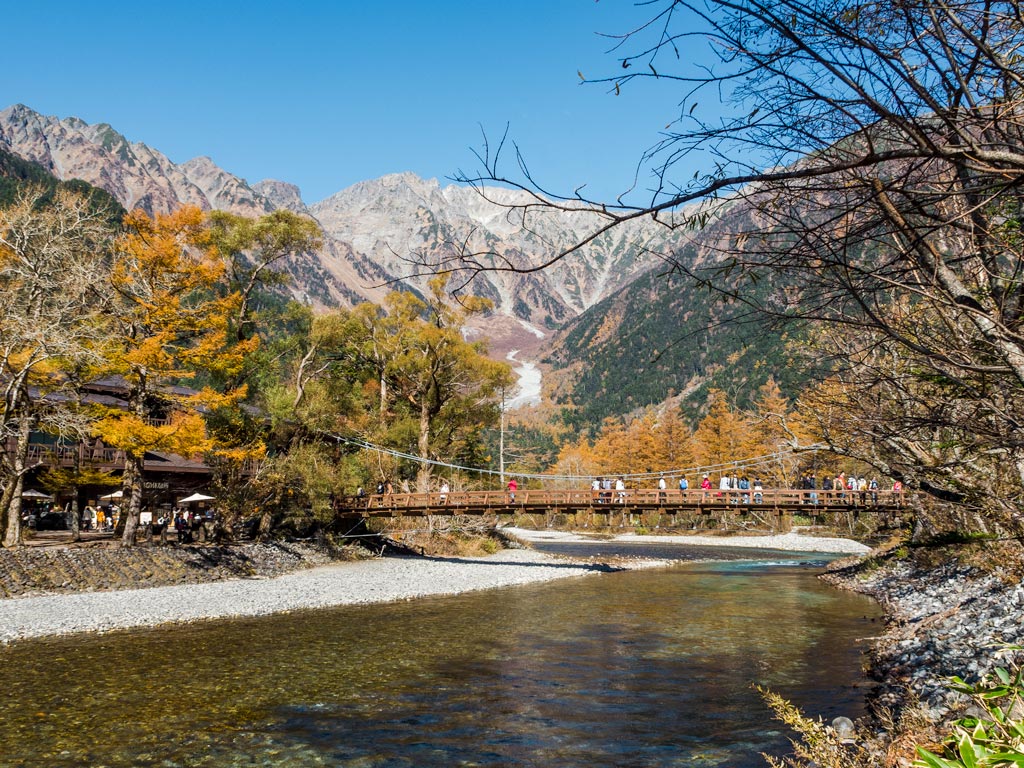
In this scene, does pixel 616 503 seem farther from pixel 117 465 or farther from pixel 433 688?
pixel 117 465

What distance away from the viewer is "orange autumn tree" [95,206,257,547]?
18.8 metres

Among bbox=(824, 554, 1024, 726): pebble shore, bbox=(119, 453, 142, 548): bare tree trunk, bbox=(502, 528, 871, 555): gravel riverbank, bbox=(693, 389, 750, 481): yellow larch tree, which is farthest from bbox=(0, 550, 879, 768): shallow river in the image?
bbox=(693, 389, 750, 481): yellow larch tree

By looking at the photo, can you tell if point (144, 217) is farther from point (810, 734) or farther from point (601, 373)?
point (601, 373)

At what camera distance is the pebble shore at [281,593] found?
13750 millimetres

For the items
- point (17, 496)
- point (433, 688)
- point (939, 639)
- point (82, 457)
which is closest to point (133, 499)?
point (17, 496)

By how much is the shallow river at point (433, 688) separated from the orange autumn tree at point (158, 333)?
693 cm

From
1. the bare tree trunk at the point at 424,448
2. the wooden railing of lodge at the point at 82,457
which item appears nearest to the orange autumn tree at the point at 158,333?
the wooden railing of lodge at the point at 82,457

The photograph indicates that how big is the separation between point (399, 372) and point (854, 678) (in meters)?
25.2

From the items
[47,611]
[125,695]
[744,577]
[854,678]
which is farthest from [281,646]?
[744,577]

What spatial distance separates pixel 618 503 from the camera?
83.4ft

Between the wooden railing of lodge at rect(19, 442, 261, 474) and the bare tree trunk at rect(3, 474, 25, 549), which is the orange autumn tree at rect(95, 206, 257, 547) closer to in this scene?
the bare tree trunk at rect(3, 474, 25, 549)

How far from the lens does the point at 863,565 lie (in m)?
23.7

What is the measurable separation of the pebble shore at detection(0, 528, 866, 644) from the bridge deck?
2.15 meters

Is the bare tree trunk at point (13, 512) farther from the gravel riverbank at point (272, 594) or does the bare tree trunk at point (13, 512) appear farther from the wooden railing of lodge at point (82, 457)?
the wooden railing of lodge at point (82, 457)
